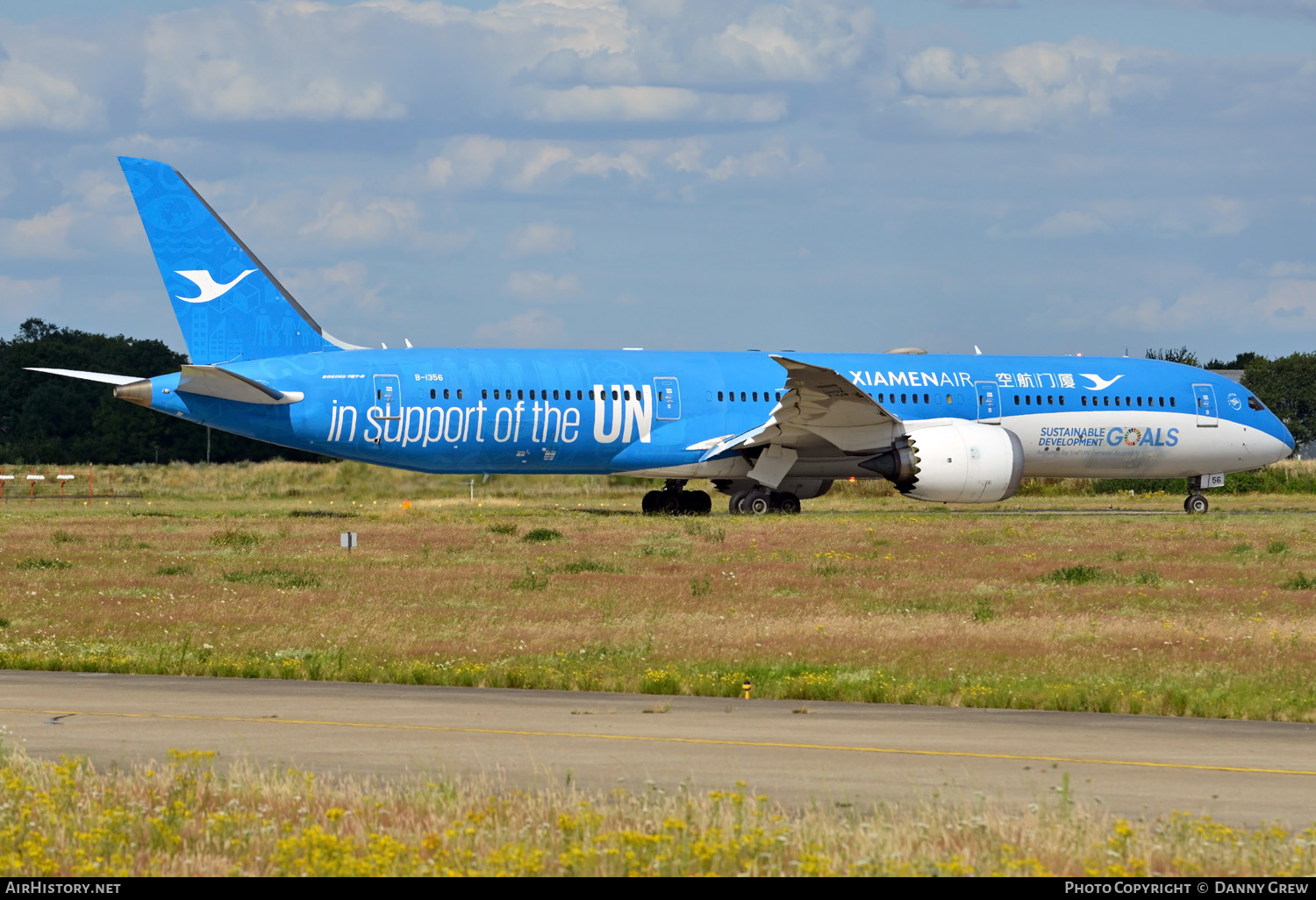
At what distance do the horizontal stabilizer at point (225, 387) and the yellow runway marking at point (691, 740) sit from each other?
24.0 meters

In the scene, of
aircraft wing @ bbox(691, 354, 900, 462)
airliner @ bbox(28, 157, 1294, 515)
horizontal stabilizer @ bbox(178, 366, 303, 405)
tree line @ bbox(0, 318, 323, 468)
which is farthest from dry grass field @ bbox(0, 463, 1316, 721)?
tree line @ bbox(0, 318, 323, 468)

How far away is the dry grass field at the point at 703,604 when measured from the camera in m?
15.9

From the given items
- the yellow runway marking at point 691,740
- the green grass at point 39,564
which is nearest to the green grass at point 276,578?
the green grass at point 39,564

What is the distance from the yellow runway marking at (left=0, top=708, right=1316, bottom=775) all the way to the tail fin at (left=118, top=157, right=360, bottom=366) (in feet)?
87.1

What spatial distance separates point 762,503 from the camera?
40688mm

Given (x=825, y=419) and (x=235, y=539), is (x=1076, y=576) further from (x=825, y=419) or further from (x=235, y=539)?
(x=235, y=539)

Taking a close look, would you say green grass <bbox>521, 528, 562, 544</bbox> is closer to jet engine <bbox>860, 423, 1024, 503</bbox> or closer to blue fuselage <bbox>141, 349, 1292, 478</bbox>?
blue fuselage <bbox>141, 349, 1292, 478</bbox>

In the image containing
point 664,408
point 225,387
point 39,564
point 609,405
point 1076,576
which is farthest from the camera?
point 664,408

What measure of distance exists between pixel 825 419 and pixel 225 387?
14.7 m

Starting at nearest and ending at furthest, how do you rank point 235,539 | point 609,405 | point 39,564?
point 39,564 → point 235,539 → point 609,405

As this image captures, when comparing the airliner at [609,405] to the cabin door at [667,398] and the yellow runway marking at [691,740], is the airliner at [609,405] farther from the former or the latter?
the yellow runway marking at [691,740]

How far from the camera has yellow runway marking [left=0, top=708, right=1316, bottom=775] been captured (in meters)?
10.9

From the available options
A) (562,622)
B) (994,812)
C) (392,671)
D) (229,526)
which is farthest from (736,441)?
(994,812)

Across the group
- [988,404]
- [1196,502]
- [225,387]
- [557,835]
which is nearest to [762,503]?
[988,404]
